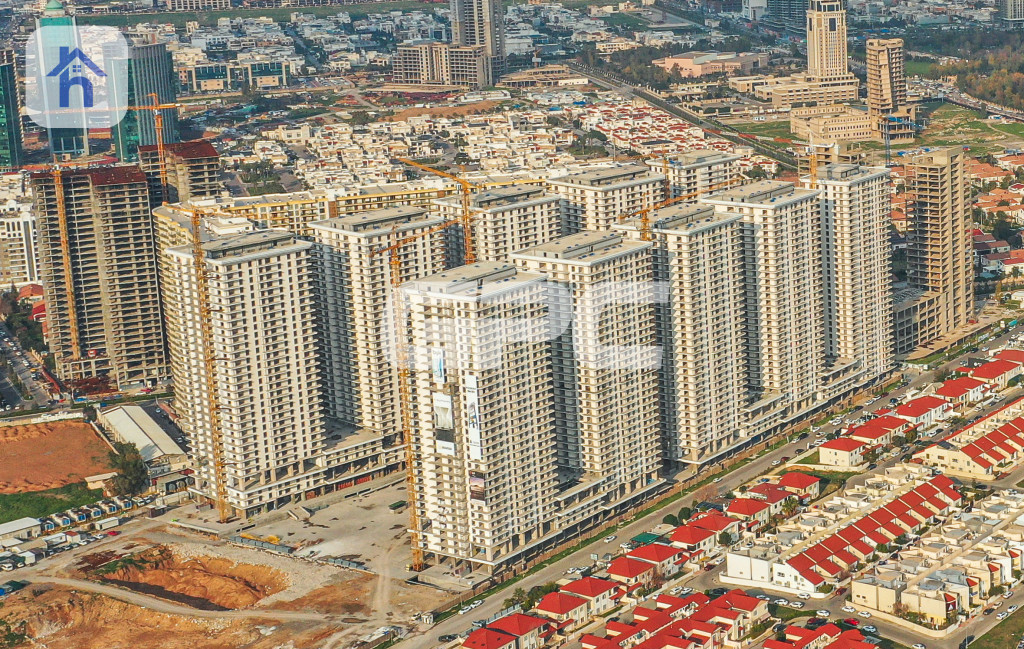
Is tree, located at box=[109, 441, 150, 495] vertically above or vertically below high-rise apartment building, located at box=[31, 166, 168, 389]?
below

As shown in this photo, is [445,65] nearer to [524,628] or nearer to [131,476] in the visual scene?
[131,476]

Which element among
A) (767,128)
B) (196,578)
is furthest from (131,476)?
(767,128)

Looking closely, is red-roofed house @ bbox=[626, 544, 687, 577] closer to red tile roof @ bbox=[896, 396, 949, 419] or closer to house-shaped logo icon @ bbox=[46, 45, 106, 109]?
red tile roof @ bbox=[896, 396, 949, 419]

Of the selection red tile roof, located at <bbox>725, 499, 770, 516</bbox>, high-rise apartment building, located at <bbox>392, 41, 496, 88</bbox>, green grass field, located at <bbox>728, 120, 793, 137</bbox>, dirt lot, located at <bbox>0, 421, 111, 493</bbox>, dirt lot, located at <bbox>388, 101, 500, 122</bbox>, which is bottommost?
dirt lot, located at <bbox>0, 421, 111, 493</bbox>

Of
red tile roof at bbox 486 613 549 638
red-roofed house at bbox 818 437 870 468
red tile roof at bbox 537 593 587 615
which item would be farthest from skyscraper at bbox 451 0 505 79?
red tile roof at bbox 486 613 549 638

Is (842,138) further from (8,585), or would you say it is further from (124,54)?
(8,585)

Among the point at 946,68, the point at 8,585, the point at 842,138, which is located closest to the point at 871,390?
the point at 8,585

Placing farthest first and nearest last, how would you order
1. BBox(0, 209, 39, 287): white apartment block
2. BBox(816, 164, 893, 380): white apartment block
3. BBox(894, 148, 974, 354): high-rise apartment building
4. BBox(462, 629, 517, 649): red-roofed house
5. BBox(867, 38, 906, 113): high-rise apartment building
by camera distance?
1. BBox(867, 38, 906, 113): high-rise apartment building
2. BBox(0, 209, 39, 287): white apartment block
3. BBox(894, 148, 974, 354): high-rise apartment building
4. BBox(816, 164, 893, 380): white apartment block
5. BBox(462, 629, 517, 649): red-roofed house
